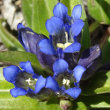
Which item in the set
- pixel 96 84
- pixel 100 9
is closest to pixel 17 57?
pixel 96 84

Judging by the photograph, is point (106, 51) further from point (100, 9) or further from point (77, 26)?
point (77, 26)

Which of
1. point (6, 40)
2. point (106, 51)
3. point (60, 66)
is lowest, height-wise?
point (6, 40)

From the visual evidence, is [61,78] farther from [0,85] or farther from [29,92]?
[0,85]

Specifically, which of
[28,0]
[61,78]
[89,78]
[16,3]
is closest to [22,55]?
[61,78]

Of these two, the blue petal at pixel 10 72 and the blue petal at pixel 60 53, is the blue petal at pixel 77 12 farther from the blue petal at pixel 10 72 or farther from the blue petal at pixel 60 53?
the blue petal at pixel 10 72

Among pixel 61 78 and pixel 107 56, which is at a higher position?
pixel 61 78

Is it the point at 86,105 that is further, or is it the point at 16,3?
the point at 16,3

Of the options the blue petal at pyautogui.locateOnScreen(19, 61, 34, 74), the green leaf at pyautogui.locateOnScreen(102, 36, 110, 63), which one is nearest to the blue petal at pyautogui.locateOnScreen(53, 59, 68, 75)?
the blue petal at pyautogui.locateOnScreen(19, 61, 34, 74)
